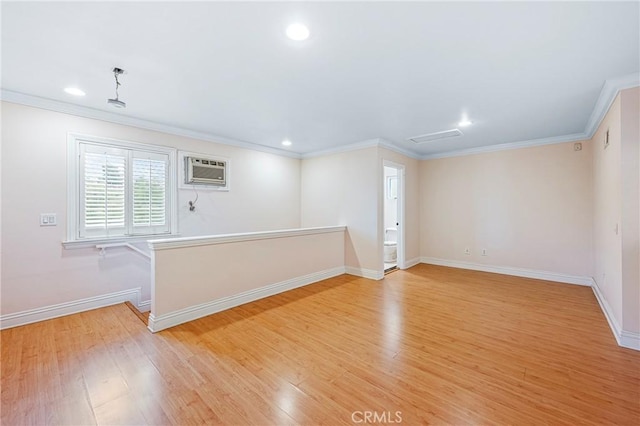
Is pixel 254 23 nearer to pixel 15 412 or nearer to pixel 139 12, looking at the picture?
pixel 139 12

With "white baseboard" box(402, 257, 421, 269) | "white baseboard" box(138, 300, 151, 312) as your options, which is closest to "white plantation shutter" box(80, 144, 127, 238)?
"white baseboard" box(138, 300, 151, 312)

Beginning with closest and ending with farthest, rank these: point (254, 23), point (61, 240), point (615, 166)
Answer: point (254, 23)
point (615, 166)
point (61, 240)

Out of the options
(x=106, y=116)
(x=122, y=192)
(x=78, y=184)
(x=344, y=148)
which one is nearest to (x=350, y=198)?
(x=344, y=148)

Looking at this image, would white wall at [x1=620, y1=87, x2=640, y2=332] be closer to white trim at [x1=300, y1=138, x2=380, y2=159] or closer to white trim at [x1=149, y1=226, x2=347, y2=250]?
white trim at [x1=300, y1=138, x2=380, y2=159]

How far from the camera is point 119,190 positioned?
11.5ft

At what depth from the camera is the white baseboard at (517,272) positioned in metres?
4.38

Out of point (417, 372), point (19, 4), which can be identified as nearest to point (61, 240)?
point (19, 4)

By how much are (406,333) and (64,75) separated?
4108 mm

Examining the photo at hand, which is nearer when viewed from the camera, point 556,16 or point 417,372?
point 556,16

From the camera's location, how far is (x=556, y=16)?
1689 millimetres

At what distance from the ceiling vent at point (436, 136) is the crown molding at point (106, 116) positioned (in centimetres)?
296

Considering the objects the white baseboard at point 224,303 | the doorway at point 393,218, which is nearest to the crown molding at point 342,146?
the doorway at point 393,218

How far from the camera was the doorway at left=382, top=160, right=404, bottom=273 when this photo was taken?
539 cm

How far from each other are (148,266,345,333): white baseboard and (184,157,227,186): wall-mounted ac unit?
6.37 feet
